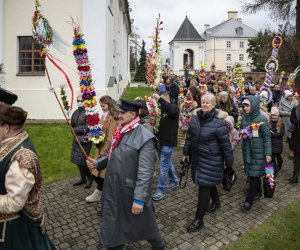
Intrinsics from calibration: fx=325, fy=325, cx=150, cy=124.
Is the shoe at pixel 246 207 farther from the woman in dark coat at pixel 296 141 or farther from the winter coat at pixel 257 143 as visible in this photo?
the woman in dark coat at pixel 296 141

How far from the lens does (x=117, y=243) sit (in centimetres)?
366

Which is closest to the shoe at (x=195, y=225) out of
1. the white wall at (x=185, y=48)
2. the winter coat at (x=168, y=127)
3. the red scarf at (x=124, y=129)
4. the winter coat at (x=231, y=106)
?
the winter coat at (x=168, y=127)

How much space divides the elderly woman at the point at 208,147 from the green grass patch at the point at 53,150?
3.65 meters

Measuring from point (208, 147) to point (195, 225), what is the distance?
1.23m

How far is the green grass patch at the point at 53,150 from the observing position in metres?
7.61

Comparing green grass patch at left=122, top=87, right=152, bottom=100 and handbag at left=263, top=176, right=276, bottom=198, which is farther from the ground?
green grass patch at left=122, top=87, right=152, bottom=100

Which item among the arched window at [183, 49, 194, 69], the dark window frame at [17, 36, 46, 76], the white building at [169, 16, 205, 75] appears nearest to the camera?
the dark window frame at [17, 36, 46, 76]

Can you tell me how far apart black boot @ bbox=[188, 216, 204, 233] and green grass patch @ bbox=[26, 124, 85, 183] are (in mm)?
3503

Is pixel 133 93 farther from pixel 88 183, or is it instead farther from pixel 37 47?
pixel 88 183

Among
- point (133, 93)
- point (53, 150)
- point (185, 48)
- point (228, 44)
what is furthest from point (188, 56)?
point (53, 150)

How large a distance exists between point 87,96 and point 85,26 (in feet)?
34.9

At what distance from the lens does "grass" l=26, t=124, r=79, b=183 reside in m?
7.61

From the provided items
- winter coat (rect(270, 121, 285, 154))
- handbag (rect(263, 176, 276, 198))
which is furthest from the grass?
winter coat (rect(270, 121, 285, 154))

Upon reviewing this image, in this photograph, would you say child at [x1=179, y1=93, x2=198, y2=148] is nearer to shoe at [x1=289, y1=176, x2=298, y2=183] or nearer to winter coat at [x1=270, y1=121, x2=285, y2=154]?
winter coat at [x1=270, y1=121, x2=285, y2=154]
